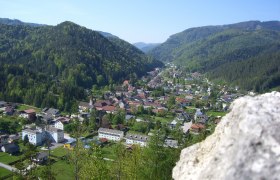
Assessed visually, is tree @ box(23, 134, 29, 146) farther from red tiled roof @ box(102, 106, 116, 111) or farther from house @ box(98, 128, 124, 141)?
red tiled roof @ box(102, 106, 116, 111)

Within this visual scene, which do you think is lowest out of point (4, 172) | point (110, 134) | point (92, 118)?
point (110, 134)

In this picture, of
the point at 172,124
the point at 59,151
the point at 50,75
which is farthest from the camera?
the point at 50,75

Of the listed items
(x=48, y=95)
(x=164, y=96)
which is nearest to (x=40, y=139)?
(x=48, y=95)

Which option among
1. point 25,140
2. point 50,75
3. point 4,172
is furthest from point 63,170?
point 50,75

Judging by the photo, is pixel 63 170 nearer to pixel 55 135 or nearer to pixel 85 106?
pixel 55 135

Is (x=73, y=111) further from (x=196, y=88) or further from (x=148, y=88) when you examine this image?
(x=196, y=88)

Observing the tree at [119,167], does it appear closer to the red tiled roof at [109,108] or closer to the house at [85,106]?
the house at [85,106]
